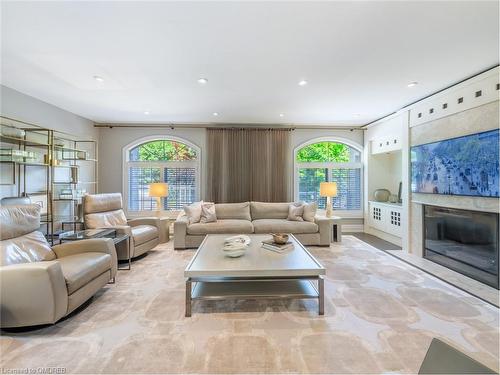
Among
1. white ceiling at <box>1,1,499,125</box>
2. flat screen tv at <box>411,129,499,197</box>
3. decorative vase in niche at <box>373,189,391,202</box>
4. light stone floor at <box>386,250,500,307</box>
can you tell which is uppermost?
white ceiling at <box>1,1,499,125</box>

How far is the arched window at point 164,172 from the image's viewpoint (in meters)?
5.79

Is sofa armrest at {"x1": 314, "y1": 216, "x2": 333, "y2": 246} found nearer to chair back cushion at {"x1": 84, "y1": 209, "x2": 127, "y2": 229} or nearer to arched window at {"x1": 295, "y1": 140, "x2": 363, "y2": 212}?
arched window at {"x1": 295, "y1": 140, "x2": 363, "y2": 212}

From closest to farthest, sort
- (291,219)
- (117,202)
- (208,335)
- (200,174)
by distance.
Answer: (208,335) < (117,202) < (291,219) < (200,174)

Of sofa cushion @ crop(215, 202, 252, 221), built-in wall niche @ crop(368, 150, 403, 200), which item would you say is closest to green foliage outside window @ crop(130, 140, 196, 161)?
sofa cushion @ crop(215, 202, 252, 221)

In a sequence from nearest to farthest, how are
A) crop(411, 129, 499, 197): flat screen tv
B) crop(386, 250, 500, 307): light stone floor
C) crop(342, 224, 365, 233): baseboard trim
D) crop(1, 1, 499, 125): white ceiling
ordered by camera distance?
crop(1, 1, 499, 125): white ceiling, crop(386, 250, 500, 307): light stone floor, crop(411, 129, 499, 197): flat screen tv, crop(342, 224, 365, 233): baseboard trim

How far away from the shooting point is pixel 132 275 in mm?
3236

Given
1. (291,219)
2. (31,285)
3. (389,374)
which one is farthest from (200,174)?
(389,374)

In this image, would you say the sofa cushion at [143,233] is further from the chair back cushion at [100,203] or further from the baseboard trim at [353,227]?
the baseboard trim at [353,227]

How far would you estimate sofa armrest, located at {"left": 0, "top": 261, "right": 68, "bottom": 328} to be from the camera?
191 cm

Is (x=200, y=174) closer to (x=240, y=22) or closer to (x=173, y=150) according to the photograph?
(x=173, y=150)

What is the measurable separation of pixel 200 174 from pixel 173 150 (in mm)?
909

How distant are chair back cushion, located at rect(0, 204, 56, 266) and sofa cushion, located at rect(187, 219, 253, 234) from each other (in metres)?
2.14

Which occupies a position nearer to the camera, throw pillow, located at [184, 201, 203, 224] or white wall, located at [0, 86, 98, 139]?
white wall, located at [0, 86, 98, 139]

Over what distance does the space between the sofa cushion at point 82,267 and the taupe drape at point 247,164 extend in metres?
3.13
